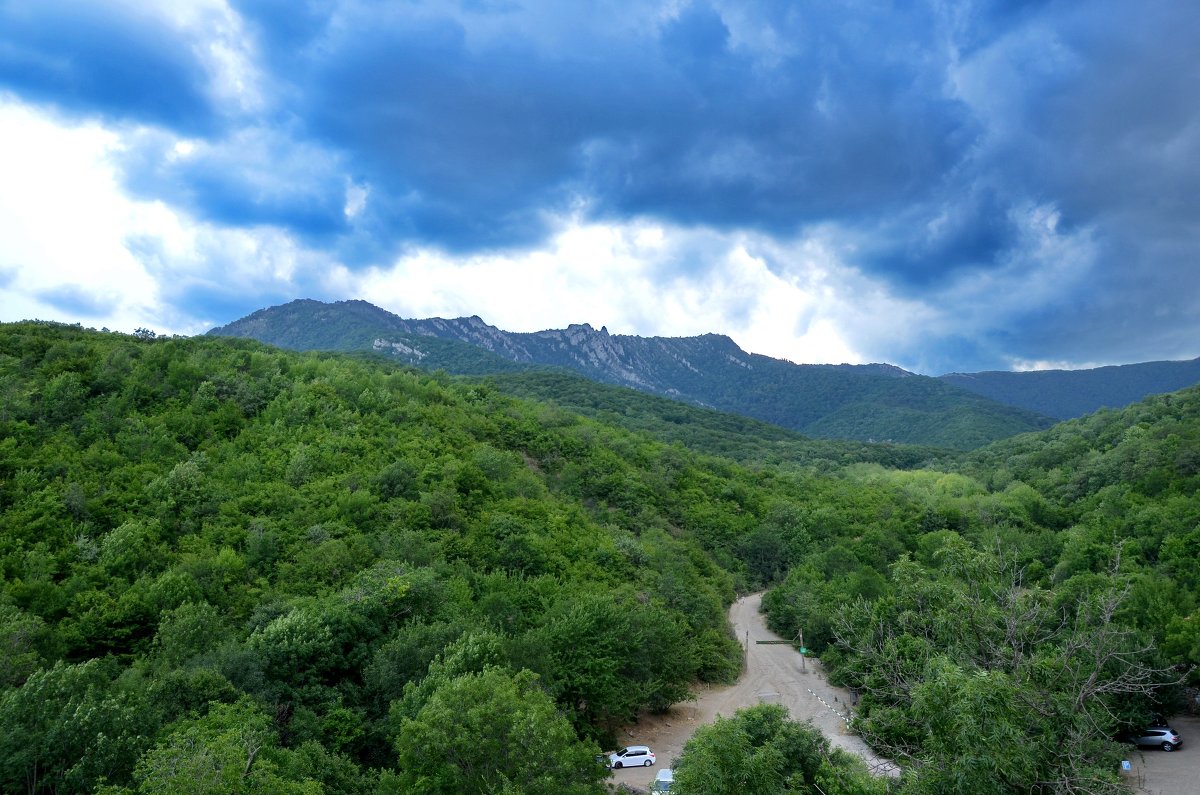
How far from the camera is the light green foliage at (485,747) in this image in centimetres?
1783

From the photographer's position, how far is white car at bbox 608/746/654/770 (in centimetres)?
3055

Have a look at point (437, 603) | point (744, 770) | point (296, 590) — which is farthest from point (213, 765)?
point (296, 590)

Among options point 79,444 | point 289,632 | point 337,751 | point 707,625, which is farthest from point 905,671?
point 79,444

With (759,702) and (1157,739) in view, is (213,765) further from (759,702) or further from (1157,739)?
(1157,739)

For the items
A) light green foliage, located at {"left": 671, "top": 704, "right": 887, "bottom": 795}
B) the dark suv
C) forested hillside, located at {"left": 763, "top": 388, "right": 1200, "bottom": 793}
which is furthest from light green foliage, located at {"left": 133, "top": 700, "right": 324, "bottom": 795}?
the dark suv

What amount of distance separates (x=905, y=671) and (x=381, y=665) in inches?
825

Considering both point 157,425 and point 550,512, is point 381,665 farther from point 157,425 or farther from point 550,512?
point 157,425

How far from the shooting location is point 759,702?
108 feet

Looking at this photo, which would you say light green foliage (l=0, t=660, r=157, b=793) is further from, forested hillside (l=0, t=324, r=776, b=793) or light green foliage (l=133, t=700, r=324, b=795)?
light green foliage (l=133, t=700, r=324, b=795)

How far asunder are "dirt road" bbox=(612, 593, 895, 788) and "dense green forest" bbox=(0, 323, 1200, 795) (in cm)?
193

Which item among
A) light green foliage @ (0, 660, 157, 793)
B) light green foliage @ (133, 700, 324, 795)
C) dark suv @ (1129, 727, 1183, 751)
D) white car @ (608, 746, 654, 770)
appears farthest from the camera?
white car @ (608, 746, 654, 770)

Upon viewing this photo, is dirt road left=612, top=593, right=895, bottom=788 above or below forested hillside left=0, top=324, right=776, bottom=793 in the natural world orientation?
below

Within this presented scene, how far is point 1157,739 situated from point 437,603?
3337cm

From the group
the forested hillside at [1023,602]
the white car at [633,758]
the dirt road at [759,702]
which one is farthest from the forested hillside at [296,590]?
the forested hillside at [1023,602]
